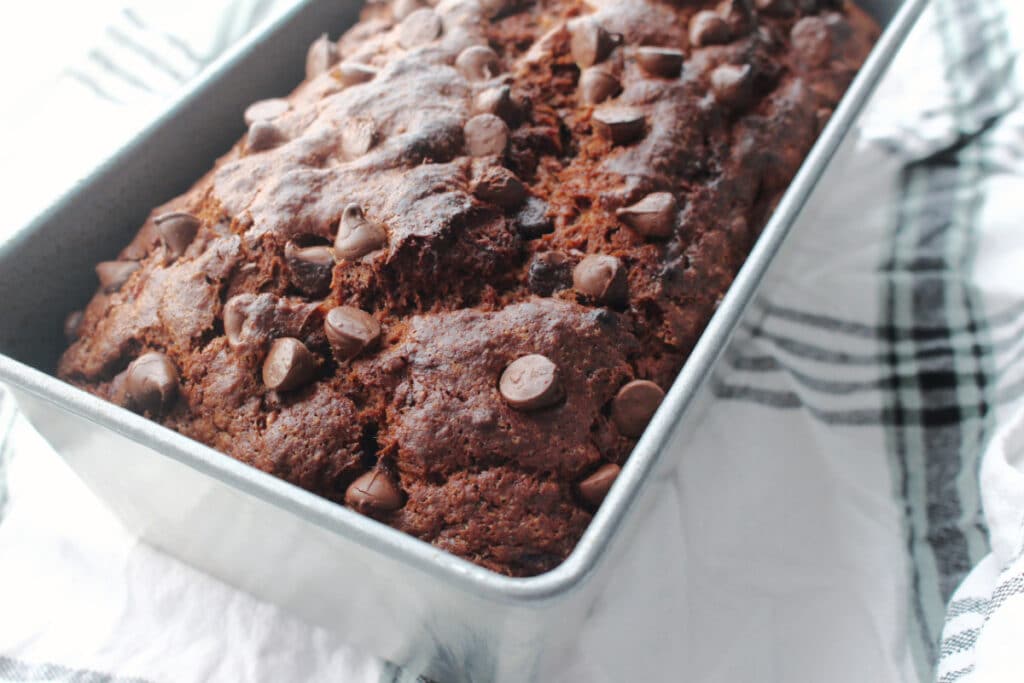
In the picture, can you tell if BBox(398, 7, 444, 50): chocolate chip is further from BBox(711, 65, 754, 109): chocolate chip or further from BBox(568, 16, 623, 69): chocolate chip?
BBox(711, 65, 754, 109): chocolate chip

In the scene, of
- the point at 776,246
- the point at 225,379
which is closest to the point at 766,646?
the point at 776,246

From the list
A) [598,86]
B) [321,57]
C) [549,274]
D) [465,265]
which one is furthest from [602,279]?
[321,57]

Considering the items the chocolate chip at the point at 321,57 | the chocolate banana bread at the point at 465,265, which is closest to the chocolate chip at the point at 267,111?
the chocolate banana bread at the point at 465,265

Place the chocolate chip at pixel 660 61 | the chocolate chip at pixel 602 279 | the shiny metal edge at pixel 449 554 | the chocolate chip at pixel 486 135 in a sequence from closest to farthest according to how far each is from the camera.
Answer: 1. the shiny metal edge at pixel 449 554
2. the chocolate chip at pixel 602 279
3. the chocolate chip at pixel 486 135
4. the chocolate chip at pixel 660 61

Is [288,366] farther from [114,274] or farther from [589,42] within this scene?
[589,42]

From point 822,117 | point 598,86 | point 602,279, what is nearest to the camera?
point 602,279

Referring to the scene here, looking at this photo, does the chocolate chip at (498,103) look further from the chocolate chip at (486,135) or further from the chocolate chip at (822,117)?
the chocolate chip at (822,117)

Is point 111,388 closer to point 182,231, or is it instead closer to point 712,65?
point 182,231
